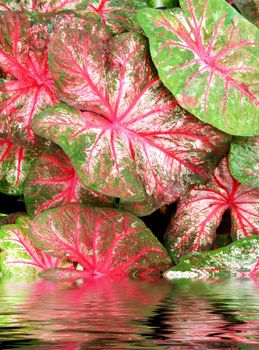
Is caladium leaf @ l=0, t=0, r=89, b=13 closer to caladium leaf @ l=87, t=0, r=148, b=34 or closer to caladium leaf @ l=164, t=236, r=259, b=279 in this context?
caladium leaf @ l=87, t=0, r=148, b=34

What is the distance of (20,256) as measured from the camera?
1614 millimetres

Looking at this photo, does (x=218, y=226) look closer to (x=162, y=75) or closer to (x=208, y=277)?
(x=208, y=277)

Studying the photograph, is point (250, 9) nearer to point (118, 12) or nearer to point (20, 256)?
point (118, 12)

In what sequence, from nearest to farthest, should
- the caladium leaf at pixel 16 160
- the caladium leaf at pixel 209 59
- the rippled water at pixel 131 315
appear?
the rippled water at pixel 131 315 → the caladium leaf at pixel 209 59 → the caladium leaf at pixel 16 160

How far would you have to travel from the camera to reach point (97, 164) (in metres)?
1.47


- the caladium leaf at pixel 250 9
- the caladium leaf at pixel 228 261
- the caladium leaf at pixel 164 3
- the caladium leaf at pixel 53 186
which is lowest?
the caladium leaf at pixel 228 261

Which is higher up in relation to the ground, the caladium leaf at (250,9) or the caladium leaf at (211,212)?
the caladium leaf at (250,9)

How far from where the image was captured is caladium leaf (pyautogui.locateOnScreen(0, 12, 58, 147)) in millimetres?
1567

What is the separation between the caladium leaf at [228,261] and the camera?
1.50m

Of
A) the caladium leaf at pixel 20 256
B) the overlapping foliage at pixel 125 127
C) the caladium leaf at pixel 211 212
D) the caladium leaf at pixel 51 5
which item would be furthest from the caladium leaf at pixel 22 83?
the caladium leaf at pixel 211 212

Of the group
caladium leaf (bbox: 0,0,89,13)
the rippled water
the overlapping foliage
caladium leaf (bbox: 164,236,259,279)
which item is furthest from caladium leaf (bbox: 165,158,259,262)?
caladium leaf (bbox: 0,0,89,13)

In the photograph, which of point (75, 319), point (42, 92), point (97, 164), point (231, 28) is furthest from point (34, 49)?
point (75, 319)

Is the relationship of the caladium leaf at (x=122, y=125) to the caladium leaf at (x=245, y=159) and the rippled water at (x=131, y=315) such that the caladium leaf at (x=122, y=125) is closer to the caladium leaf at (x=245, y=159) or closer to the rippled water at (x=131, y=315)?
the caladium leaf at (x=245, y=159)

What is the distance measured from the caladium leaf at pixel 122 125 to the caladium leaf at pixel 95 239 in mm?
86
